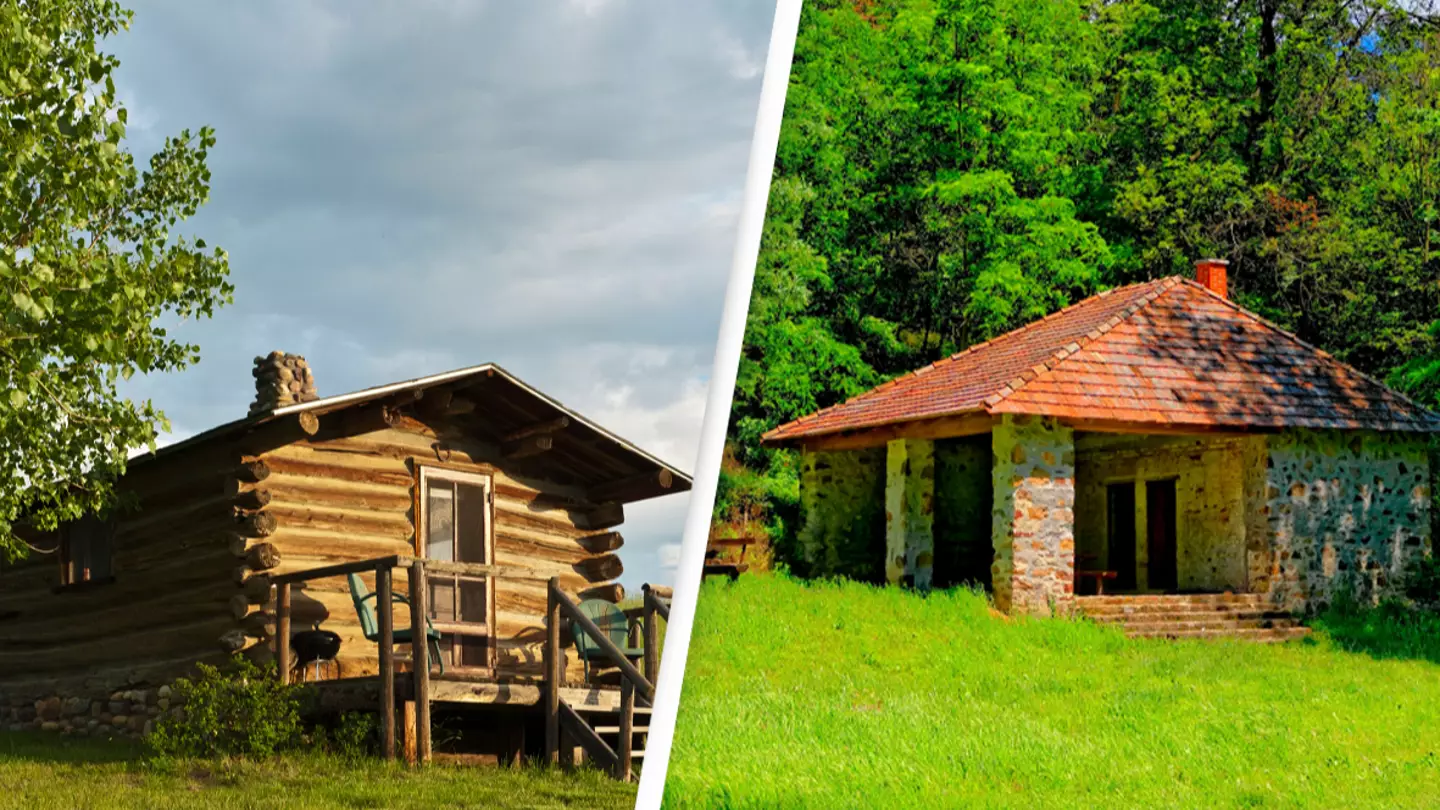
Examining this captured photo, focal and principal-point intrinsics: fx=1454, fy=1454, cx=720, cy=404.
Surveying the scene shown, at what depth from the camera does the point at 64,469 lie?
9.40 m

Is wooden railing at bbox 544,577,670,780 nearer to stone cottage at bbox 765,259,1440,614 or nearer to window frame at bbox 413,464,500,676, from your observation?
window frame at bbox 413,464,500,676

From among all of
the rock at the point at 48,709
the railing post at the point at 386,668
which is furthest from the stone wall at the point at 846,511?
the rock at the point at 48,709

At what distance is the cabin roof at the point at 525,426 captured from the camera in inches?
363

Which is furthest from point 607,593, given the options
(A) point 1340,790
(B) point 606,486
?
(A) point 1340,790

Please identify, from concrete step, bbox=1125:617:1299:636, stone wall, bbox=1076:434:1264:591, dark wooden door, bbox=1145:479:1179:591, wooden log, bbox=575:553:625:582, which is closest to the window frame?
wooden log, bbox=575:553:625:582

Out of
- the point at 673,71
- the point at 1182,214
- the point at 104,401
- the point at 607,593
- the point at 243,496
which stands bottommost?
the point at 607,593

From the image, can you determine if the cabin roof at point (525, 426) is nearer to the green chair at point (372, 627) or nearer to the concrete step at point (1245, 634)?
the green chair at point (372, 627)

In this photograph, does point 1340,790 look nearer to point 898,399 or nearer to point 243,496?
point 898,399

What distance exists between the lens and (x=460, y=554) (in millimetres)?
10133

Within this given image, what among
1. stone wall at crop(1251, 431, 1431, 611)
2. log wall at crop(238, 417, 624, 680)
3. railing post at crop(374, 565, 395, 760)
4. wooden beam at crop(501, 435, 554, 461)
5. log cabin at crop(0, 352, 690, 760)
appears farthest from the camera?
wooden beam at crop(501, 435, 554, 461)

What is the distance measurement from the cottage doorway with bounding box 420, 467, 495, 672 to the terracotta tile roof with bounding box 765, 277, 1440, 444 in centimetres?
216

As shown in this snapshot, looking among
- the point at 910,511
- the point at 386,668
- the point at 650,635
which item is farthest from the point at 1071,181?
the point at 386,668

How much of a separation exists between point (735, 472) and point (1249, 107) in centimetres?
444

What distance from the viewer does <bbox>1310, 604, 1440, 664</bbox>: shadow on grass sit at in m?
6.40
